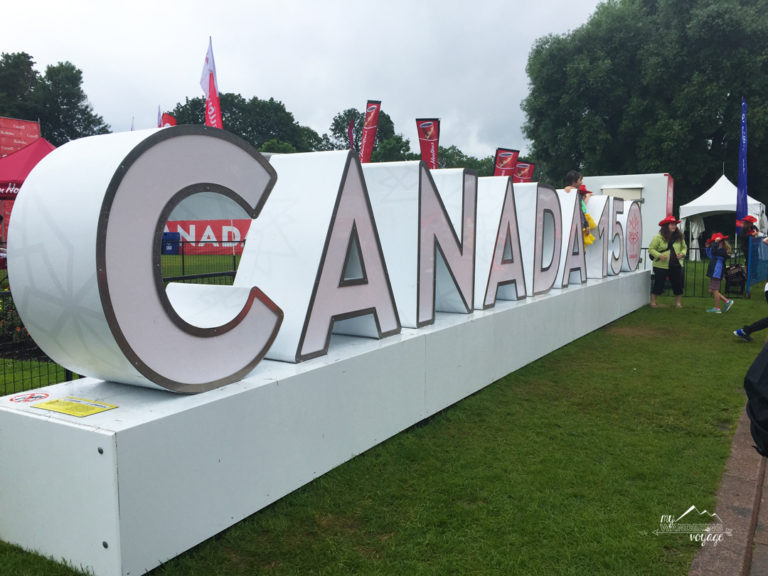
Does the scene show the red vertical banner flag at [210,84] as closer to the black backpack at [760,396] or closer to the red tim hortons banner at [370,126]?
the red tim hortons banner at [370,126]

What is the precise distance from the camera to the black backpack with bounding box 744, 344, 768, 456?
8.92 feet

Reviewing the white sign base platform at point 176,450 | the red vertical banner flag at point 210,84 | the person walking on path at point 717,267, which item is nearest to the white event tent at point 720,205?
the person walking on path at point 717,267

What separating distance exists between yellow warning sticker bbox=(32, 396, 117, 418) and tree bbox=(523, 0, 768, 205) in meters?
35.2

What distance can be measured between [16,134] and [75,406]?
38.2 meters

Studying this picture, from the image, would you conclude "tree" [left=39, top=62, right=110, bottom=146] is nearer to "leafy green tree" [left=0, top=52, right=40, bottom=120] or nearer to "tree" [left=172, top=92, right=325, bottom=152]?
"leafy green tree" [left=0, top=52, right=40, bottom=120]

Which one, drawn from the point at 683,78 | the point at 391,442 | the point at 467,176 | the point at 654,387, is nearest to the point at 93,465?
the point at 391,442

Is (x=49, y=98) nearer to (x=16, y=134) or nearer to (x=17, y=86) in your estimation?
(x=17, y=86)

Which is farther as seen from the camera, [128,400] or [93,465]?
[128,400]

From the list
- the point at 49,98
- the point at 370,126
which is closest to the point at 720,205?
the point at 370,126

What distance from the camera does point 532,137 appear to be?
39250 mm

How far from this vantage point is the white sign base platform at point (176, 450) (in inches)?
118

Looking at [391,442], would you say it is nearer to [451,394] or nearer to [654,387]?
[451,394]

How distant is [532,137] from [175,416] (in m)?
39.0

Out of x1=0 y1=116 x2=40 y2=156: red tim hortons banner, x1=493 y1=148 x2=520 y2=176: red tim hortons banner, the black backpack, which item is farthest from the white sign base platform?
x1=0 y1=116 x2=40 y2=156: red tim hortons banner
